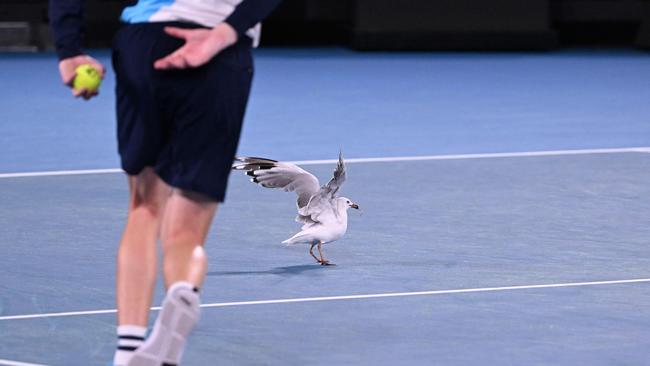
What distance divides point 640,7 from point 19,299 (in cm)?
1663

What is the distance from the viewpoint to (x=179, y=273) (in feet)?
13.4

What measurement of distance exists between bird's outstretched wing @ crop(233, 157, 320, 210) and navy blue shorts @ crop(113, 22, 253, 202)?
7.92ft

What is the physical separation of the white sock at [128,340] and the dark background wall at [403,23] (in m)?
15.5

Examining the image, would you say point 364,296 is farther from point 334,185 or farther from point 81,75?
point 81,75

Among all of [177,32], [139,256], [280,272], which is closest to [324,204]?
[280,272]

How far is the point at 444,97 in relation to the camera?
14406 mm

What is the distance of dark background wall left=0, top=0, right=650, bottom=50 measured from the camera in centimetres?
1952

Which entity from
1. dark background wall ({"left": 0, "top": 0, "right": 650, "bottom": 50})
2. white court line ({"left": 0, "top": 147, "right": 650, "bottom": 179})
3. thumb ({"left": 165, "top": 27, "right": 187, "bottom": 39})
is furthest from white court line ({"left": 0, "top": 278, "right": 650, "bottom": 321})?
dark background wall ({"left": 0, "top": 0, "right": 650, "bottom": 50})

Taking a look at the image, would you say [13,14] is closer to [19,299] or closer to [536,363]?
[19,299]

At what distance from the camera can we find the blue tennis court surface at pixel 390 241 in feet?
16.6

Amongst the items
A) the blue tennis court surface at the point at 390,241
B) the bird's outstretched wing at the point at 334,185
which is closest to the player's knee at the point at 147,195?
the blue tennis court surface at the point at 390,241

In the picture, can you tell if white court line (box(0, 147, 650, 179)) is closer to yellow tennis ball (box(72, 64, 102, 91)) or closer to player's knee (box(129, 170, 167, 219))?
player's knee (box(129, 170, 167, 219))

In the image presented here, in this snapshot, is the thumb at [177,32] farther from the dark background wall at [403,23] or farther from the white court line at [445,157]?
the dark background wall at [403,23]

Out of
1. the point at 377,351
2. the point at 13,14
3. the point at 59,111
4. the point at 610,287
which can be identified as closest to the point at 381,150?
the point at 59,111
